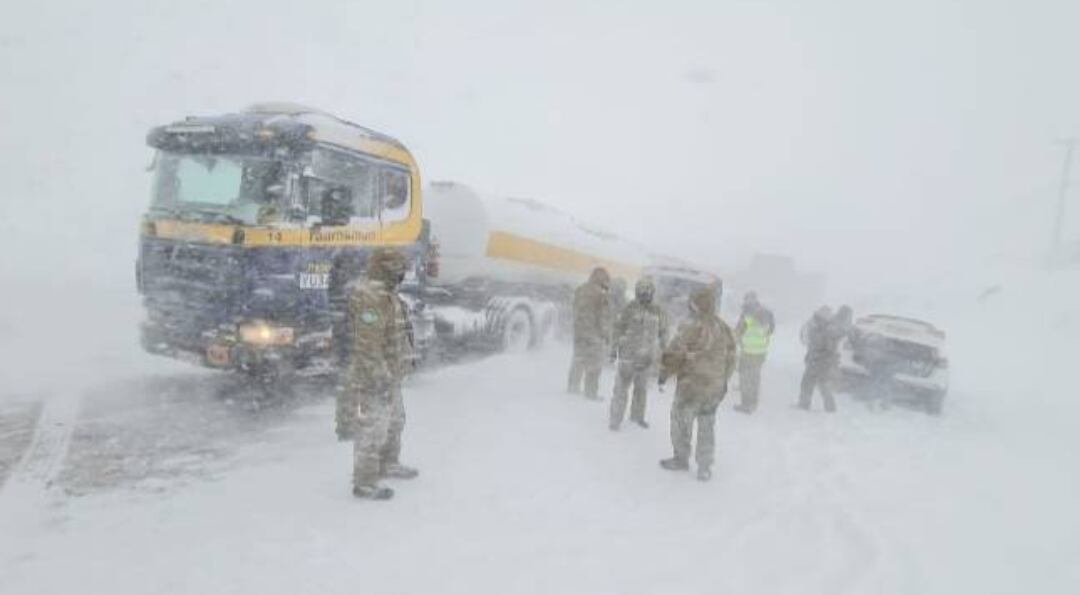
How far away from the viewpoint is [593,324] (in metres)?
10.4

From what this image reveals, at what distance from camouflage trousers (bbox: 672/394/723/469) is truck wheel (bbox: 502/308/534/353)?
5.40m

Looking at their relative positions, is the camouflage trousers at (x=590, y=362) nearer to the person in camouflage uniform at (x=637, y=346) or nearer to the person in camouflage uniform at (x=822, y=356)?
the person in camouflage uniform at (x=637, y=346)

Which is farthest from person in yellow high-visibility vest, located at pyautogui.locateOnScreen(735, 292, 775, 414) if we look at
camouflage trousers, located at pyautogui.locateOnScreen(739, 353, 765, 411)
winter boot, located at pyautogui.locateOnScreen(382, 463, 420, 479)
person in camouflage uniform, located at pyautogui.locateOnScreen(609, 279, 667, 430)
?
winter boot, located at pyautogui.locateOnScreen(382, 463, 420, 479)

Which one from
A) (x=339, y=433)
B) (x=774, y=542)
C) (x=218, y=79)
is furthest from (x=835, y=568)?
(x=218, y=79)

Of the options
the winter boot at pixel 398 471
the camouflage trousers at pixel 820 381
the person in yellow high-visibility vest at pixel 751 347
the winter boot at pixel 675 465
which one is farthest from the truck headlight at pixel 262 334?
the camouflage trousers at pixel 820 381

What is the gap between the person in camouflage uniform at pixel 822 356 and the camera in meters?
12.0

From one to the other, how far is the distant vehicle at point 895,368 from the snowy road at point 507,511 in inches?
106

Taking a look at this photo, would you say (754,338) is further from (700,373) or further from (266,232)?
(266,232)

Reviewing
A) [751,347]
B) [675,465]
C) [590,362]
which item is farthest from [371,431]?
[751,347]

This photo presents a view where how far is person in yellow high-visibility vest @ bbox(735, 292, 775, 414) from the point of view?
11695 millimetres

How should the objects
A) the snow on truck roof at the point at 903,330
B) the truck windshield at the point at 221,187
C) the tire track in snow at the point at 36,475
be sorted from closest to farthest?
the tire track in snow at the point at 36,475, the truck windshield at the point at 221,187, the snow on truck roof at the point at 903,330

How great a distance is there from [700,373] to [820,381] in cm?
529

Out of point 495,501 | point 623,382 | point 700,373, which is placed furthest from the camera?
point 623,382

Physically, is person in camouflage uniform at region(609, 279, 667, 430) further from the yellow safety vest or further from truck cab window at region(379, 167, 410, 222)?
truck cab window at region(379, 167, 410, 222)
